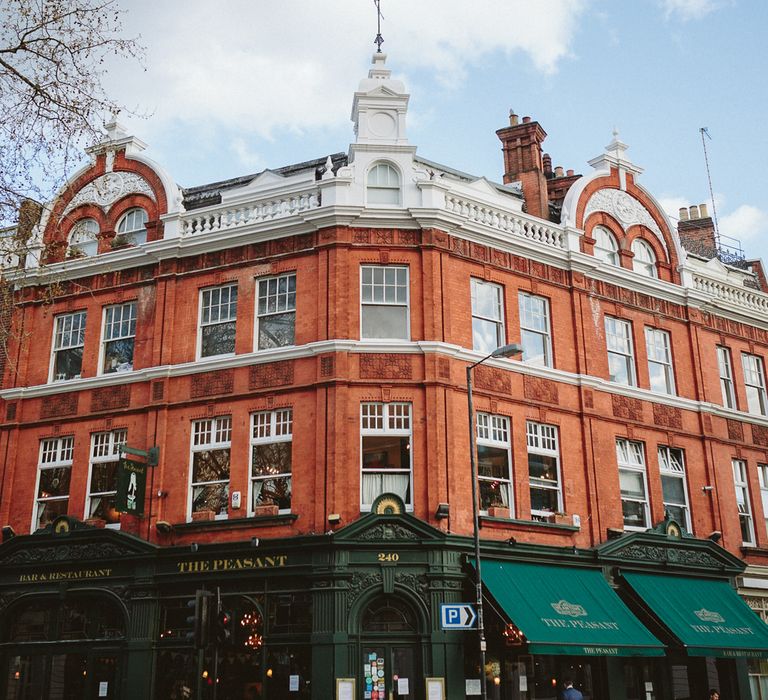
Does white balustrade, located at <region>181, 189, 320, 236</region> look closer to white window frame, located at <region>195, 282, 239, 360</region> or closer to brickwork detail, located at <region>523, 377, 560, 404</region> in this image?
white window frame, located at <region>195, 282, 239, 360</region>

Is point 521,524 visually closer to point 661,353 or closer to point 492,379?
point 492,379

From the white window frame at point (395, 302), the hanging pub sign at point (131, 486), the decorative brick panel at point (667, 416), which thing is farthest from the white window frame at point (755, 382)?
the hanging pub sign at point (131, 486)

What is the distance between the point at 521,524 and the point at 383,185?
9655 mm

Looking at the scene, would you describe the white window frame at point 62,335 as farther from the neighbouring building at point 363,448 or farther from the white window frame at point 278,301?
the white window frame at point 278,301

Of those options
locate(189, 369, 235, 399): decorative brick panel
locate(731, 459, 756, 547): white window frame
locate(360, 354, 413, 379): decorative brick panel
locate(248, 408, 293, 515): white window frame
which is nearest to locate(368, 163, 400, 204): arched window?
locate(360, 354, 413, 379): decorative brick panel

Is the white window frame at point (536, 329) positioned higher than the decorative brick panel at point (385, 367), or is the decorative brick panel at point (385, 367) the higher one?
the white window frame at point (536, 329)

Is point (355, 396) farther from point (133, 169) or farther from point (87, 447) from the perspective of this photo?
point (133, 169)

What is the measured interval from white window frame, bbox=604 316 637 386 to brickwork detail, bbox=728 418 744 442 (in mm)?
A: 4277

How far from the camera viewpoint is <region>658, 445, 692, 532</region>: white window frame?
27625mm

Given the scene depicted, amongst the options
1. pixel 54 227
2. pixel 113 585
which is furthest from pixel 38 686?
pixel 54 227

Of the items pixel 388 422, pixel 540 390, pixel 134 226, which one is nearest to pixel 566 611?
pixel 540 390

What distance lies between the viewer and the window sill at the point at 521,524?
23.0 meters

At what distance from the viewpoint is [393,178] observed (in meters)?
25.3

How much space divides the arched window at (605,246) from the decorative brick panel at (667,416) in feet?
15.5
